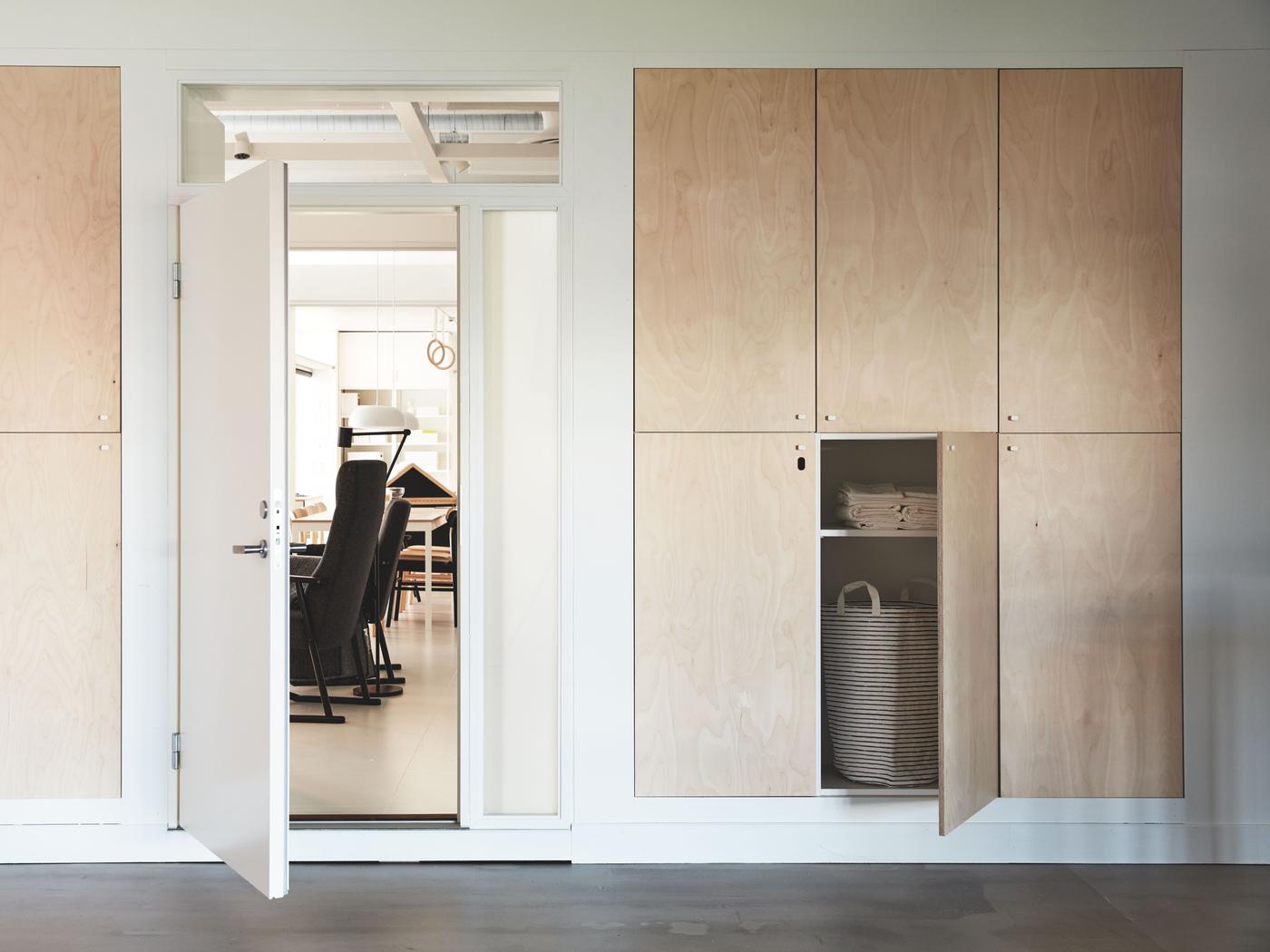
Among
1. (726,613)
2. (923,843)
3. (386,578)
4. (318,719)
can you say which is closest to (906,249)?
(726,613)

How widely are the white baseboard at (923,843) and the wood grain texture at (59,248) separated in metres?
2.11

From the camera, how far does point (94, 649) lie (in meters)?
2.90

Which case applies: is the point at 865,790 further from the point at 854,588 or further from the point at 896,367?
the point at 896,367

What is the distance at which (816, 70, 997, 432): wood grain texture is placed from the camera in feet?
9.68

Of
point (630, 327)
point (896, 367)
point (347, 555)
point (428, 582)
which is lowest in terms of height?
point (428, 582)

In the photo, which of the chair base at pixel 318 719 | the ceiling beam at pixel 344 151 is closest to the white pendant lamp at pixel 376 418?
the ceiling beam at pixel 344 151

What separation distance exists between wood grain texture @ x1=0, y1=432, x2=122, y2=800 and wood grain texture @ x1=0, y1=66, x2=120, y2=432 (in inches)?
4.9

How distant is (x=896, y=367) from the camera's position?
2.96m

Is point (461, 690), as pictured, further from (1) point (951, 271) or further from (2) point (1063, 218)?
(2) point (1063, 218)

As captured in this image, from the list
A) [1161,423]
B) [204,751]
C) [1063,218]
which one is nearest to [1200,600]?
[1161,423]

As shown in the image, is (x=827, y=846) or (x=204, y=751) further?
(x=827, y=846)

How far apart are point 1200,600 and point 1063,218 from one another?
1.29 m

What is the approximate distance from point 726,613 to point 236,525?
147 cm

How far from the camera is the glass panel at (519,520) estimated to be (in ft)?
9.79
